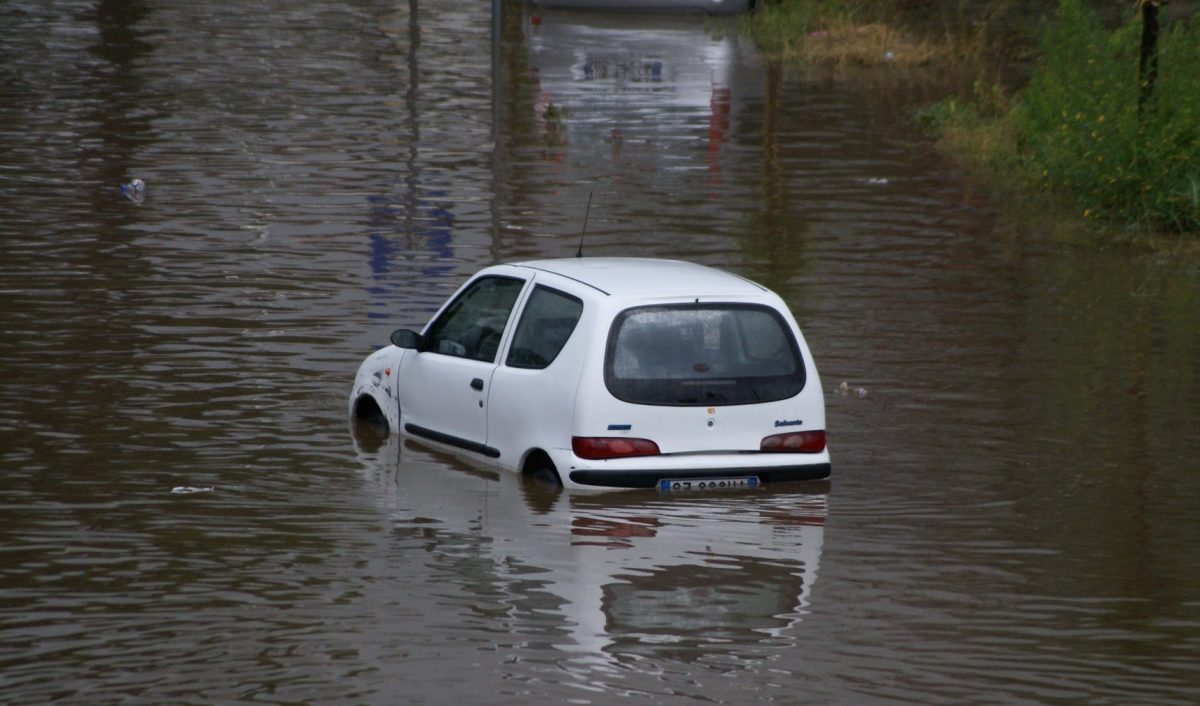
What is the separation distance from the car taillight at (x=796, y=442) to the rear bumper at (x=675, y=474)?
9 centimetres

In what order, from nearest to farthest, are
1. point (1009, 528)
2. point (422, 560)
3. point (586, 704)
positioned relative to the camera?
point (586, 704) → point (422, 560) → point (1009, 528)

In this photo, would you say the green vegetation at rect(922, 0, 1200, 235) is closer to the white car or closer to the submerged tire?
the white car

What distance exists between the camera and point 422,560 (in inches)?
383

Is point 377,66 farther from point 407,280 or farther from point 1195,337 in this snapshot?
point 1195,337

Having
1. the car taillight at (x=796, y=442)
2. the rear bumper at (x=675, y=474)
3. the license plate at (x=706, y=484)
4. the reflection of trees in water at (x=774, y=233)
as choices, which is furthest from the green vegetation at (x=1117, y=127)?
the license plate at (x=706, y=484)

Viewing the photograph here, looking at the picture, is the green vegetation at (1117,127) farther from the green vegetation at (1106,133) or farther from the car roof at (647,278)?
the car roof at (647,278)

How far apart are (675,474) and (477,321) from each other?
1889mm

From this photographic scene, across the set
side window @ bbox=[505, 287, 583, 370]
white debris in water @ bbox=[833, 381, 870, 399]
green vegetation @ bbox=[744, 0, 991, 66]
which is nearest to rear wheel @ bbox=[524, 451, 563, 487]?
side window @ bbox=[505, 287, 583, 370]

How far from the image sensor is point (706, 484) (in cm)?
Result: 1101

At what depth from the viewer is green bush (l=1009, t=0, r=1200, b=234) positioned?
20.1 meters

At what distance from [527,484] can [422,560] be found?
1.73 m

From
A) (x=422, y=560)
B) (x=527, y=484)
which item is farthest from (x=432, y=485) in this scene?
(x=422, y=560)

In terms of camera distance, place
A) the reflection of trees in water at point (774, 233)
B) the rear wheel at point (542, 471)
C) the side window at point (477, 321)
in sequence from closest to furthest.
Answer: the rear wheel at point (542, 471), the side window at point (477, 321), the reflection of trees in water at point (774, 233)

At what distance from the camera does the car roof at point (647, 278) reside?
36.4ft
